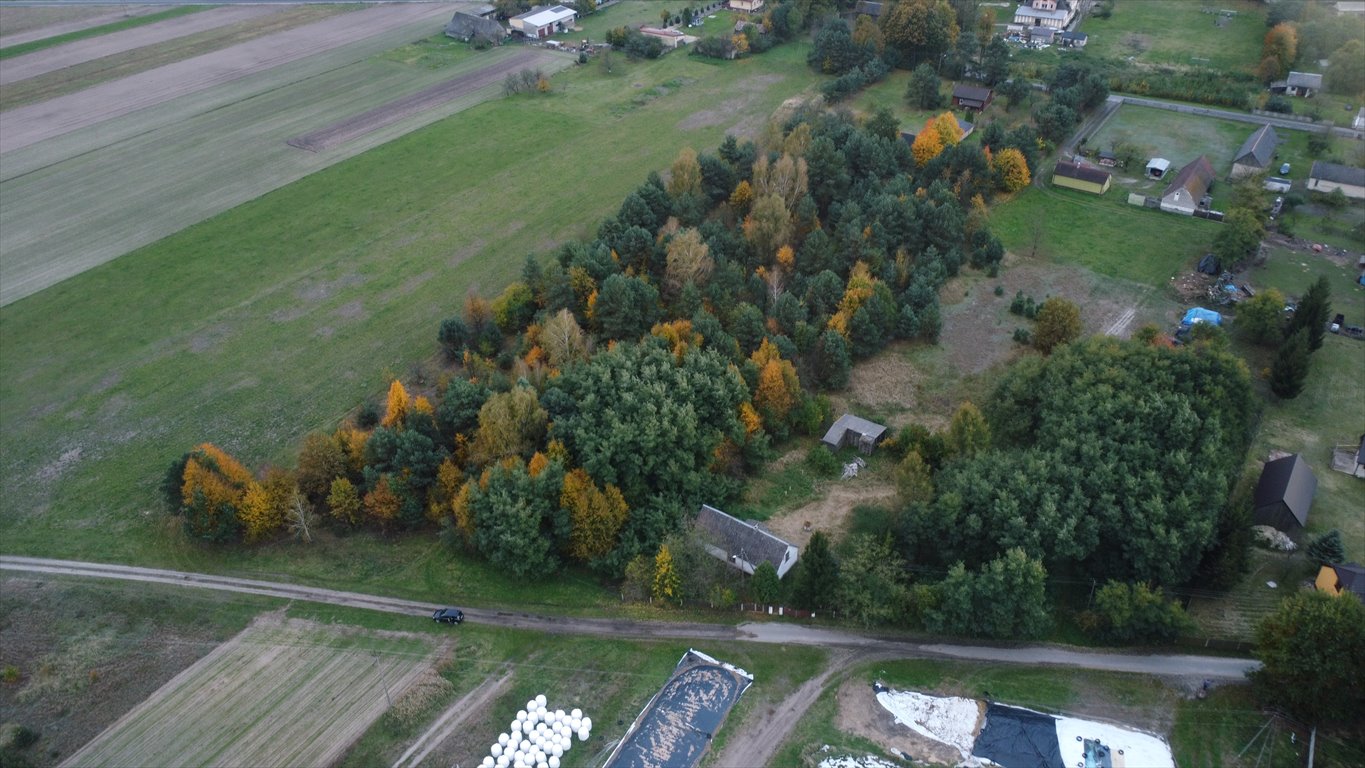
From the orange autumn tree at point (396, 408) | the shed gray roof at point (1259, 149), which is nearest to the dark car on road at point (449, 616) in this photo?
the orange autumn tree at point (396, 408)

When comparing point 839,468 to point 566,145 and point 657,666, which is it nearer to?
point 657,666

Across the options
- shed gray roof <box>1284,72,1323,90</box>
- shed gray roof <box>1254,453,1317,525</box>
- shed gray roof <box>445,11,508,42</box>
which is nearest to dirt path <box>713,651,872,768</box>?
shed gray roof <box>1254,453,1317,525</box>

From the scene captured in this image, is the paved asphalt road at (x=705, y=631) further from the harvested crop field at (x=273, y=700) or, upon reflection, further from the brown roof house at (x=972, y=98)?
the brown roof house at (x=972, y=98)

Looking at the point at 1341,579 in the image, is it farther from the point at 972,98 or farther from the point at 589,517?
the point at 972,98

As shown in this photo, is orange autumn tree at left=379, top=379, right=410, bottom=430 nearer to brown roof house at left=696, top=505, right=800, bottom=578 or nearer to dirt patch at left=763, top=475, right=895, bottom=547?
brown roof house at left=696, top=505, right=800, bottom=578

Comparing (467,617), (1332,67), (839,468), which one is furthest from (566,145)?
(1332,67)

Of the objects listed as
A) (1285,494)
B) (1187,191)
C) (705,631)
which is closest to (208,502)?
(705,631)

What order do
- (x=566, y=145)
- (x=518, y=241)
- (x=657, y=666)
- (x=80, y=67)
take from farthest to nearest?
(x=80, y=67) < (x=566, y=145) < (x=518, y=241) < (x=657, y=666)
